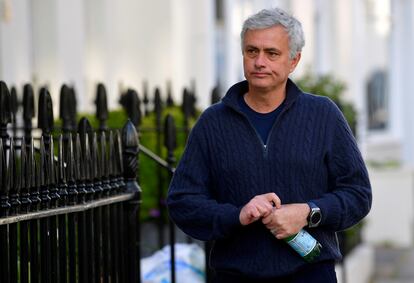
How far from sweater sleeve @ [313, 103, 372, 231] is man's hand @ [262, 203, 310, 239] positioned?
13 cm

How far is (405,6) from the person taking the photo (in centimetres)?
2184

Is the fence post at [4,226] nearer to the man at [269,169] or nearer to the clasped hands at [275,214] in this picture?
the man at [269,169]

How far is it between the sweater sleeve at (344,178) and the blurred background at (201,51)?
5.06 metres

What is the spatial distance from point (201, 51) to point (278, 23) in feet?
29.7

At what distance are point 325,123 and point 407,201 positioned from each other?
41.2 ft

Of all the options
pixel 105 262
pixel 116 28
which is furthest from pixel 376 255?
pixel 105 262

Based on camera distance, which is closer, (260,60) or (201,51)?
(260,60)

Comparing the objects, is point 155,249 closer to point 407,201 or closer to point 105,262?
point 105,262

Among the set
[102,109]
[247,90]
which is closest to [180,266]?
[102,109]

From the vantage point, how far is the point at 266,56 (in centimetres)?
388

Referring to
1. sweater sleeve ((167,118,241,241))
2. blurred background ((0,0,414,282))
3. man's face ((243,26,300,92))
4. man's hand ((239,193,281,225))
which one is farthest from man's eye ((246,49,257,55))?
blurred background ((0,0,414,282))

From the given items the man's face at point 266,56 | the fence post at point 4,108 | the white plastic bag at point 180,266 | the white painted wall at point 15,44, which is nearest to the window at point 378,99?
the white painted wall at point 15,44

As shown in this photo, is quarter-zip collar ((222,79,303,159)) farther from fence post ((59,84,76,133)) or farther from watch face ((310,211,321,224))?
fence post ((59,84,76,133))

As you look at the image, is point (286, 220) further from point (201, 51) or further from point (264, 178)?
point (201, 51)
